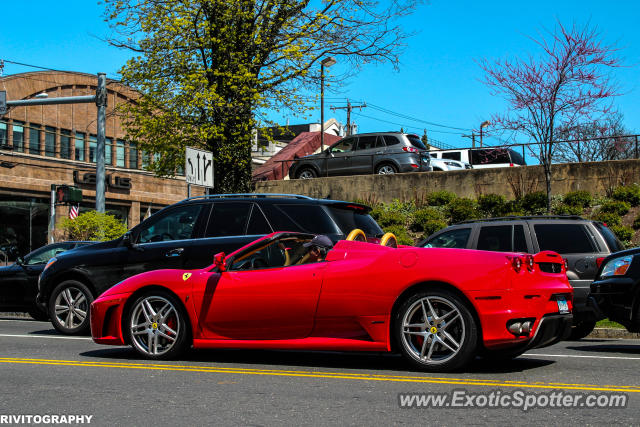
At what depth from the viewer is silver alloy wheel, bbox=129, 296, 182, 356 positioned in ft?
26.0

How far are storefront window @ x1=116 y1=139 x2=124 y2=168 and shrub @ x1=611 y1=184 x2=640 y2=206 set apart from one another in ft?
108

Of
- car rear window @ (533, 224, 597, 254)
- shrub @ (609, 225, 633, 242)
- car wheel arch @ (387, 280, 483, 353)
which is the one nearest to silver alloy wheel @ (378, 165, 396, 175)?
shrub @ (609, 225, 633, 242)

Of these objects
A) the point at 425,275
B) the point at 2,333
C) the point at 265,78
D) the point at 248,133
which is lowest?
the point at 2,333

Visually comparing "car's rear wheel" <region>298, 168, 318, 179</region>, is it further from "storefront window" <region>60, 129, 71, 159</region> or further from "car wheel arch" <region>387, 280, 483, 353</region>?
"car wheel arch" <region>387, 280, 483, 353</region>

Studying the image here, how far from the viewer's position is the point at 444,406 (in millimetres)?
5352

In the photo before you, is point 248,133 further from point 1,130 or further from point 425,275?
point 1,130

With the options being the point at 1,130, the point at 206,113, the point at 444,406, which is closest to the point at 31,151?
the point at 1,130

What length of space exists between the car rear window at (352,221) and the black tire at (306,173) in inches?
750

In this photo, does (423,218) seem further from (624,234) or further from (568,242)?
(568,242)

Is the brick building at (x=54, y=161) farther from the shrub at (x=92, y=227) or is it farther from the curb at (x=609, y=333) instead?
the curb at (x=609, y=333)

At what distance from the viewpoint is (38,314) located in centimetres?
1434

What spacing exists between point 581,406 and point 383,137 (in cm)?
2277

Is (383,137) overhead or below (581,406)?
overhead

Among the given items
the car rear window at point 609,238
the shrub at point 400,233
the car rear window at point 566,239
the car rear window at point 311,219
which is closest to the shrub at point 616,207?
the shrub at point 400,233
